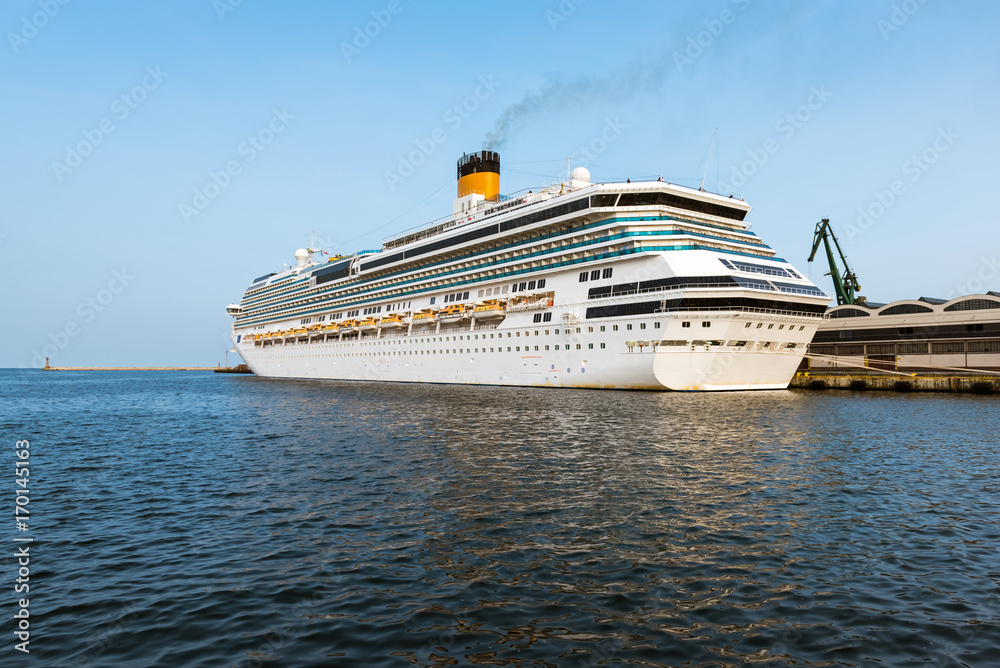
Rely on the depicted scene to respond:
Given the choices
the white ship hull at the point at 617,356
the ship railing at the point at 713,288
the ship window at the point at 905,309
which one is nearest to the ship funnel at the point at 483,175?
the white ship hull at the point at 617,356

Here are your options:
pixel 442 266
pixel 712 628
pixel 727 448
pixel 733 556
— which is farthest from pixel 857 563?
pixel 442 266

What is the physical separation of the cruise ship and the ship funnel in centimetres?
15

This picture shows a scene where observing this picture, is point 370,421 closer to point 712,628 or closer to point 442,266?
point 712,628

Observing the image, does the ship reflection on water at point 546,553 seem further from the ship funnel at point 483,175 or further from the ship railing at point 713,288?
the ship funnel at point 483,175

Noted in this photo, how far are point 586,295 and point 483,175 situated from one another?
92.3 feet

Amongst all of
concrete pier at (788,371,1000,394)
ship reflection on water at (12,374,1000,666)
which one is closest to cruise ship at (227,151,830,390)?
concrete pier at (788,371,1000,394)

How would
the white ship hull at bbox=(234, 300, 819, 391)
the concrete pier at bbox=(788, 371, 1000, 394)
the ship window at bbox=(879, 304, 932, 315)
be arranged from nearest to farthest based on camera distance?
1. the white ship hull at bbox=(234, 300, 819, 391)
2. the concrete pier at bbox=(788, 371, 1000, 394)
3. the ship window at bbox=(879, 304, 932, 315)

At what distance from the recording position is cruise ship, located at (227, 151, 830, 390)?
123ft

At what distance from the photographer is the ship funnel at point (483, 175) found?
216 ft

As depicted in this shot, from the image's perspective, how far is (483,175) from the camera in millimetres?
65812

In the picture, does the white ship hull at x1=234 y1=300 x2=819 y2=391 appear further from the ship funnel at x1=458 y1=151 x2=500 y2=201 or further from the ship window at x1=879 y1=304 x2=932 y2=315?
the ship window at x1=879 y1=304 x2=932 y2=315

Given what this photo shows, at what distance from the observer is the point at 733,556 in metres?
9.24

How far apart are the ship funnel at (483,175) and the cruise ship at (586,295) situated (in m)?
0.15

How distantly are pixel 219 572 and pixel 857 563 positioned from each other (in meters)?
10.0
